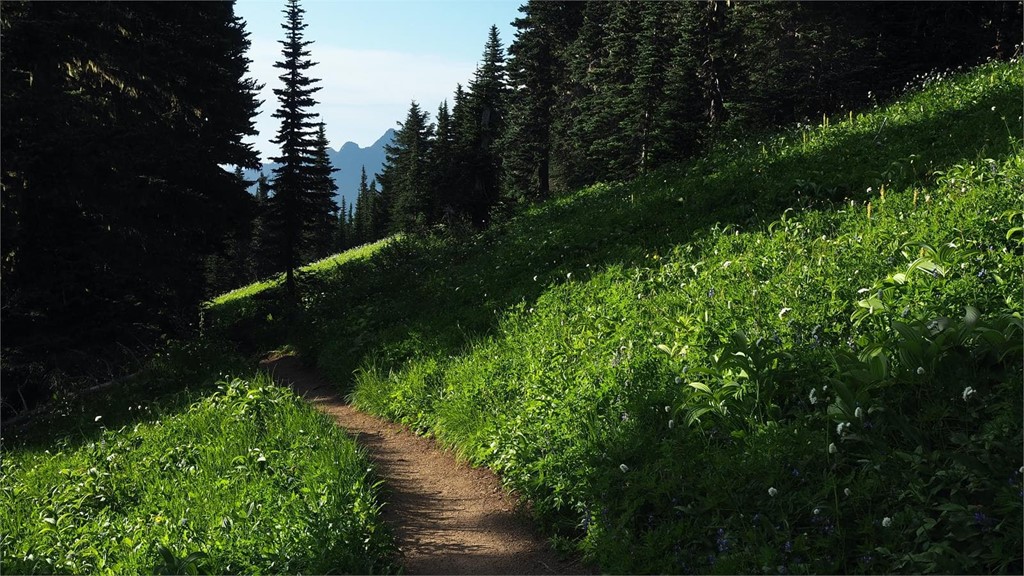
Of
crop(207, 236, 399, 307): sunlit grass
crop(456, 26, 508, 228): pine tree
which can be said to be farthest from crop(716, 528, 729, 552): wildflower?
crop(456, 26, 508, 228): pine tree

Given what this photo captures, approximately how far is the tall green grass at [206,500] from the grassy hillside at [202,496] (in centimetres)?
1

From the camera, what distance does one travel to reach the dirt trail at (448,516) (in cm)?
484

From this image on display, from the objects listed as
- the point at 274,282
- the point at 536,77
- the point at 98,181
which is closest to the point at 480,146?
the point at 536,77

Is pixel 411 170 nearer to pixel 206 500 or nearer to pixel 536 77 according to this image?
pixel 536 77

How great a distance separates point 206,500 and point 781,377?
17.0 feet

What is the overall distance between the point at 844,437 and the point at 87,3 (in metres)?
16.4

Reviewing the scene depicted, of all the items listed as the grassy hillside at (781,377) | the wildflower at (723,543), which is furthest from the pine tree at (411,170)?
the wildflower at (723,543)

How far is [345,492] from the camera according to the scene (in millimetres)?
5395

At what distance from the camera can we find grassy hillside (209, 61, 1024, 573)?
12.1ft

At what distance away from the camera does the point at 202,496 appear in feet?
18.9

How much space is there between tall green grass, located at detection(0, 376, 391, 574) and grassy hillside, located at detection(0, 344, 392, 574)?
0.05ft

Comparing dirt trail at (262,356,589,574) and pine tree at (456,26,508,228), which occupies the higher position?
pine tree at (456,26,508,228)

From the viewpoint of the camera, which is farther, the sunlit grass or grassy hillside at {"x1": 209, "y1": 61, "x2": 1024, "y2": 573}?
the sunlit grass

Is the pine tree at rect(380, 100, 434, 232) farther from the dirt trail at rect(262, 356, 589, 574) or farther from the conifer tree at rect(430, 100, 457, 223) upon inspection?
the dirt trail at rect(262, 356, 589, 574)
